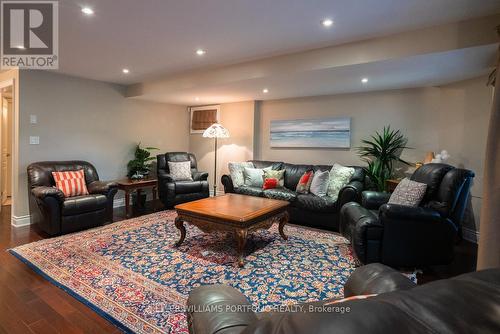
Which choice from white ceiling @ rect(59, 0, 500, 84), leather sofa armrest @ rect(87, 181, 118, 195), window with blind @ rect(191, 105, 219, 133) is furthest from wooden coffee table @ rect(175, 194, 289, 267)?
window with blind @ rect(191, 105, 219, 133)

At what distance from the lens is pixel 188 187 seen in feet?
16.5

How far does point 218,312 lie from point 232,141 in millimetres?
5093

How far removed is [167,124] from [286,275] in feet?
15.7

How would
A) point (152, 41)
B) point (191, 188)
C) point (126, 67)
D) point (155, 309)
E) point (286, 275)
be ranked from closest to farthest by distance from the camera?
point (155, 309) → point (286, 275) → point (152, 41) → point (126, 67) → point (191, 188)

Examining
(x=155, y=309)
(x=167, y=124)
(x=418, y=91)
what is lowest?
(x=155, y=309)

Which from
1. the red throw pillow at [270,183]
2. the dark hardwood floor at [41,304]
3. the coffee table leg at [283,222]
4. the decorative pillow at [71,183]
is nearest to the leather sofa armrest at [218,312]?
the dark hardwood floor at [41,304]

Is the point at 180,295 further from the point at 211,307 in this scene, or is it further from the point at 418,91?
the point at 418,91

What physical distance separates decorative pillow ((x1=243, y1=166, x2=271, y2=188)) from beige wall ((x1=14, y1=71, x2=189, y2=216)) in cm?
240

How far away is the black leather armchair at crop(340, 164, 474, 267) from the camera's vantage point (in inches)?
100

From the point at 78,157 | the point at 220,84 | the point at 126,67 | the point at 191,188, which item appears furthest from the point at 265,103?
the point at 78,157

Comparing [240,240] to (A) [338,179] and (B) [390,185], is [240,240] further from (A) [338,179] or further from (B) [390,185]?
(B) [390,185]

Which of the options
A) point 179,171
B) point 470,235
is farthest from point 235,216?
point 470,235

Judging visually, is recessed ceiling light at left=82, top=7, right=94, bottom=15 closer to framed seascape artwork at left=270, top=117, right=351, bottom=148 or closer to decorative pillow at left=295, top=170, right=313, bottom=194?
decorative pillow at left=295, top=170, right=313, bottom=194

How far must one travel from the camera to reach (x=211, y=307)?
1.06 m
